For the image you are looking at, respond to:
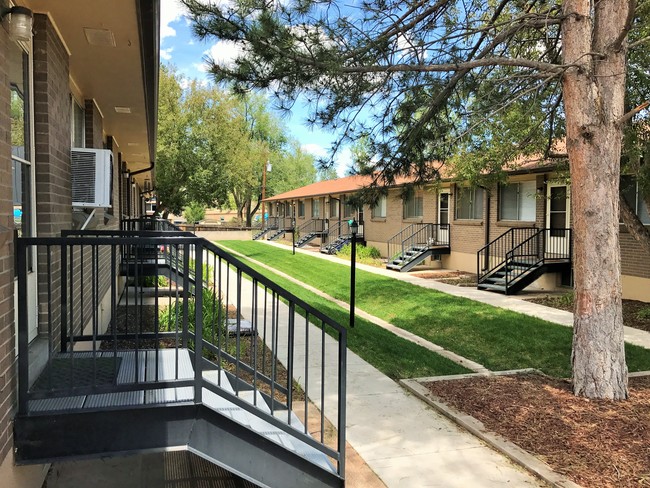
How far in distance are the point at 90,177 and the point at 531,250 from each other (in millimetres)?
12492

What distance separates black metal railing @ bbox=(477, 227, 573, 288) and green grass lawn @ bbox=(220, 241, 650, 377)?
2.32 metres

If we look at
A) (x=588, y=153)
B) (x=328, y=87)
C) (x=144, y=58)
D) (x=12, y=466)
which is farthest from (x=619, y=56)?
(x=12, y=466)

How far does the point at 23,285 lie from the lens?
2744 mm

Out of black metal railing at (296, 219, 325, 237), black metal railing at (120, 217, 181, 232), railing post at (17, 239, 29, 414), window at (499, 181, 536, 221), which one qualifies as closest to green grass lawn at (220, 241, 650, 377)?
black metal railing at (120, 217, 181, 232)

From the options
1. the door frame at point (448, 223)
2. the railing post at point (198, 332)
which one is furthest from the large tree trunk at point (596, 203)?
the door frame at point (448, 223)

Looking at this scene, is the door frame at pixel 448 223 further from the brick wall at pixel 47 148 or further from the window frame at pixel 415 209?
the brick wall at pixel 47 148

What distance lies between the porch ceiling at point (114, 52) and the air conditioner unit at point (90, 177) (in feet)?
3.15

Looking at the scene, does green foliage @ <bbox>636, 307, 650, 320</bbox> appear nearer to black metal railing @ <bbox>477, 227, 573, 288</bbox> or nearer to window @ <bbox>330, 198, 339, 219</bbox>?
black metal railing @ <bbox>477, 227, 573, 288</bbox>

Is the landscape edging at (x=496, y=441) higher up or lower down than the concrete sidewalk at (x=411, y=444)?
higher up

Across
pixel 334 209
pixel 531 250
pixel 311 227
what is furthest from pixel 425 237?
pixel 311 227

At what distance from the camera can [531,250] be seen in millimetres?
14734

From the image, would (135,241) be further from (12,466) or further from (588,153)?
(588,153)

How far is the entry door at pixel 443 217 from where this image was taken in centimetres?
1942

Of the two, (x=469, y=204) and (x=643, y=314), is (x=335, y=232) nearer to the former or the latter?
(x=469, y=204)
